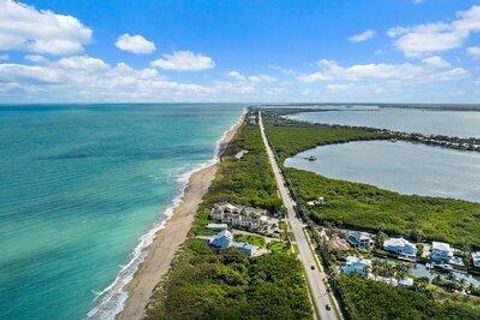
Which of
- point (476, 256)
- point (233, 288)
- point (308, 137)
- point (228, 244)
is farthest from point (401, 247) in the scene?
point (308, 137)

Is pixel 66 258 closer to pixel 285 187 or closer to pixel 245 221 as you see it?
pixel 245 221

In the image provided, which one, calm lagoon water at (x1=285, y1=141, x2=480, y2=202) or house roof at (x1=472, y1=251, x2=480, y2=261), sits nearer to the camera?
house roof at (x1=472, y1=251, x2=480, y2=261)

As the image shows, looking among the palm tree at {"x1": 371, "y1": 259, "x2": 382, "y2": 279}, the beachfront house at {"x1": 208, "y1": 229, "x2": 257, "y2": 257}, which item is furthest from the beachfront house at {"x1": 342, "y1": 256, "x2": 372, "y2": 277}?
the beachfront house at {"x1": 208, "y1": 229, "x2": 257, "y2": 257}

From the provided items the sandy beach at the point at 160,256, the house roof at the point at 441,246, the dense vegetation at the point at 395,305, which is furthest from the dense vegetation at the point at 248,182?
the dense vegetation at the point at 395,305

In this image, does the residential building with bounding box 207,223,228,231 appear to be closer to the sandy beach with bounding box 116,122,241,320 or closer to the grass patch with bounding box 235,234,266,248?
the grass patch with bounding box 235,234,266,248

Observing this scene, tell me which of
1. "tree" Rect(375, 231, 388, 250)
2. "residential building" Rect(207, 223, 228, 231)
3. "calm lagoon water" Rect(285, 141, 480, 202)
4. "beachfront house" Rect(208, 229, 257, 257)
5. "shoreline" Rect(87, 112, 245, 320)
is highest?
"beachfront house" Rect(208, 229, 257, 257)

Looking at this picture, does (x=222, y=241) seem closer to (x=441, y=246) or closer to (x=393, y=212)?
(x=441, y=246)

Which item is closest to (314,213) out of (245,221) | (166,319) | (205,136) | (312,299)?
(245,221)

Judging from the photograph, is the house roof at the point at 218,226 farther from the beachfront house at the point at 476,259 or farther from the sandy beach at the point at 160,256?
the beachfront house at the point at 476,259
